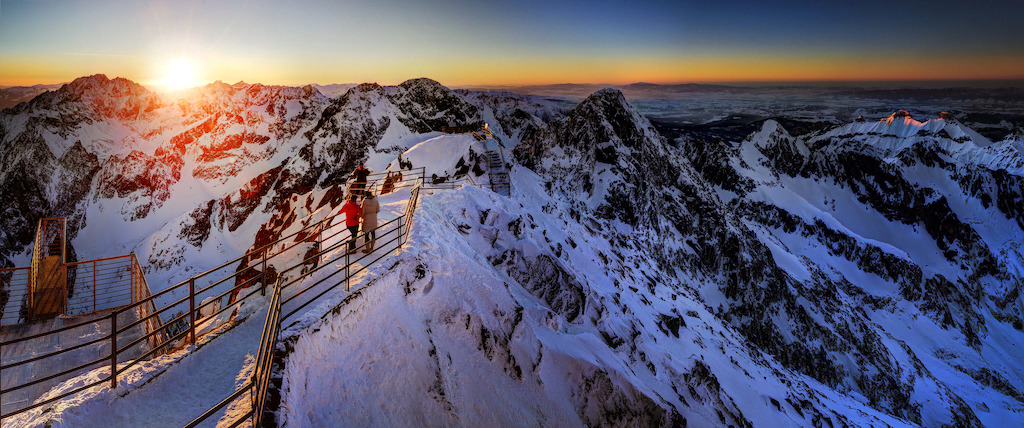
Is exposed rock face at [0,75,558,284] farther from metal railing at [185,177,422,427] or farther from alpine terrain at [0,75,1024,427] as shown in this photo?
metal railing at [185,177,422,427]

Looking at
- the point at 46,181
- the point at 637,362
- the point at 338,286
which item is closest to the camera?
the point at 338,286

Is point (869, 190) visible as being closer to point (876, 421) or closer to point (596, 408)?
point (876, 421)

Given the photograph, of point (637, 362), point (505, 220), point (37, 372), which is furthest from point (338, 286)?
point (637, 362)

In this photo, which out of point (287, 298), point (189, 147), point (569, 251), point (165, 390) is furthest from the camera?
point (189, 147)

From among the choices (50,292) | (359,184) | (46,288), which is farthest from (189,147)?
(359,184)

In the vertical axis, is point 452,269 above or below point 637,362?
above

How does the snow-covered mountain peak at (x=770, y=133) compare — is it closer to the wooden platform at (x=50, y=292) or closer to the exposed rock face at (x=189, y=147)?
the exposed rock face at (x=189, y=147)

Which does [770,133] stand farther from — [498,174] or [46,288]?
[46,288]

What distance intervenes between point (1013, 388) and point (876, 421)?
299 ft

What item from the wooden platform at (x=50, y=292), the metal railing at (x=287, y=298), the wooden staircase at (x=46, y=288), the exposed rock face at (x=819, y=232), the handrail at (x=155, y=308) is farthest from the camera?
the exposed rock face at (x=819, y=232)

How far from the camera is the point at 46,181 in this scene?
132 metres

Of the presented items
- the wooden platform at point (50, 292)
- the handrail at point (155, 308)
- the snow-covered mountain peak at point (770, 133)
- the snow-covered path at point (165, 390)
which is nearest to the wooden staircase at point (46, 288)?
the wooden platform at point (50, 292)

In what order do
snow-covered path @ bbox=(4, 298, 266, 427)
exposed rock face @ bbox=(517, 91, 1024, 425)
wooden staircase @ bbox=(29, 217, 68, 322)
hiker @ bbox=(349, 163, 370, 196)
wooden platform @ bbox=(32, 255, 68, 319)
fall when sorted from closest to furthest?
snow-covered path @ bbox=(4, 298, 266, 427) < wooden staircase @ bbox=(29, 217, 68, 322) < wooden platform @ bbox=(32, 255, 68, 319) < hiker @ bbox=(349, 163, 370, 196) < exposed rock face @ bbox=(517, 91, 1024, 425)

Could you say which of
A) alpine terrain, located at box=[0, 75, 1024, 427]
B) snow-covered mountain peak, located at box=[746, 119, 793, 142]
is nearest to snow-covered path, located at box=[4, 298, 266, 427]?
alpine terrain, located at box=[0, 75, 1024, 427]
